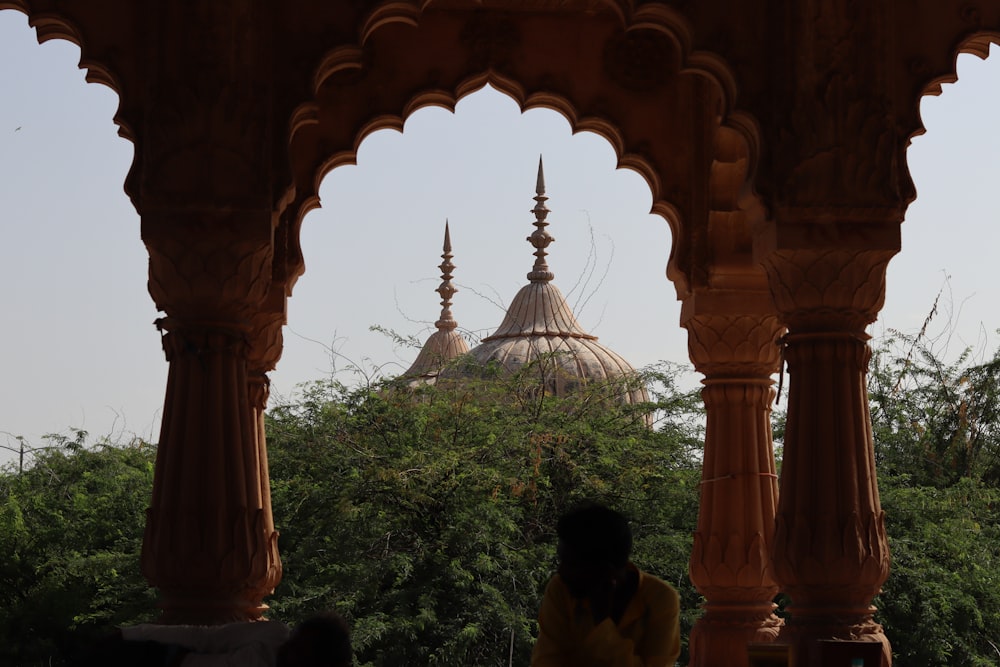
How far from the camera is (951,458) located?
625 inches

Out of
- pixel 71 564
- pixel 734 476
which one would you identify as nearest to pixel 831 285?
pixel 734 476

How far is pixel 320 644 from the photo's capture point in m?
4.68

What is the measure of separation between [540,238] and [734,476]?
13256mm

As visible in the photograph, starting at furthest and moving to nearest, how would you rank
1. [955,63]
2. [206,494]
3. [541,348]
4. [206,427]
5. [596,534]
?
1. [541,348]
2. [955,63]
3. [206,427]
4. [206,494]
5. [596,534]

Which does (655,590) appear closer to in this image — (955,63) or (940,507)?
(955,63)

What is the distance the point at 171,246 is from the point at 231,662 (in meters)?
1.99

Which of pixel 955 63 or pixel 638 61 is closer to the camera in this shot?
pixel 955 63

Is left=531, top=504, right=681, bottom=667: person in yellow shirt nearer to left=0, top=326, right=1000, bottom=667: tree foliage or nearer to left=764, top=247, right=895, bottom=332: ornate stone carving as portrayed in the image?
left=764, top=247, right=895, bottom=332: ornate stone carving

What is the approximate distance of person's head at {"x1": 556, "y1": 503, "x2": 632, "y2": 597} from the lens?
454 cm

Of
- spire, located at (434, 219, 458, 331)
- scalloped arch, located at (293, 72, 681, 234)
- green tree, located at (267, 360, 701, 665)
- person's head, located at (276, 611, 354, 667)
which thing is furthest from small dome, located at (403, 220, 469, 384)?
person's head, located at (276, 611, 354, 667)

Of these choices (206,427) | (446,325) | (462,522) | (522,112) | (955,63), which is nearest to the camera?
(206,427)

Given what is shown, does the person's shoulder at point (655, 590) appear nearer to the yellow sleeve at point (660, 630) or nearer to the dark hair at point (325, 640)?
the yellow sleeve at point (660, 630)

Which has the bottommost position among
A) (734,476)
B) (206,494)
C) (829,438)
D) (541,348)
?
(206,494)

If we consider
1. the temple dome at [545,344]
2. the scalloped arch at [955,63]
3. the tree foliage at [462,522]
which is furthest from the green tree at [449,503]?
the scalloped arch at [955,63]
